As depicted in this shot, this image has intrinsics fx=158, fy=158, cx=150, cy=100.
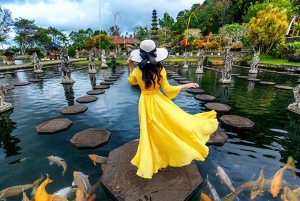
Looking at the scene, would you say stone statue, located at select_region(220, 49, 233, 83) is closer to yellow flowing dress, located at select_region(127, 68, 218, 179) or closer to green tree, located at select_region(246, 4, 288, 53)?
yellow flowing dress, located at select_region(127, 68, 218, 179)

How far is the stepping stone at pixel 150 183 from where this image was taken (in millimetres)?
2533

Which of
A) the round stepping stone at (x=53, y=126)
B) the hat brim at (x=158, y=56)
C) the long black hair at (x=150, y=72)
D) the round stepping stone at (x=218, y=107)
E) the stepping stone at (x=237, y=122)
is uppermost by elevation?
the hat brim at (x=158, y=56)

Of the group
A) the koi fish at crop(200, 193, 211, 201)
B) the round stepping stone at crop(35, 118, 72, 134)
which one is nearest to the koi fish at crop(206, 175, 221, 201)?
the koi fish at crop(200, 193, 211, 201)

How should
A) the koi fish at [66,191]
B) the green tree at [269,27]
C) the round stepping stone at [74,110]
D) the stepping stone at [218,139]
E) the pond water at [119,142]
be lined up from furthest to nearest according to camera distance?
the green tree at [269,27] < the round stepping stone at [74,110] < the stepping stone at [218,139] < the pond water at [119,142] < the koi fish at [66,191]

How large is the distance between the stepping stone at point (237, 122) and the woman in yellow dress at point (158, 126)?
2898 mm

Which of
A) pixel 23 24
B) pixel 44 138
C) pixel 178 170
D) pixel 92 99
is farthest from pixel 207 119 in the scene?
pixel 23 24

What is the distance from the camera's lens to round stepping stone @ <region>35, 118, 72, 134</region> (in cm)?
487

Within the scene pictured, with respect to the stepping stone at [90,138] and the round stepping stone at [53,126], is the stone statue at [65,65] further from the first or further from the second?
the stepping stone at [90,138]

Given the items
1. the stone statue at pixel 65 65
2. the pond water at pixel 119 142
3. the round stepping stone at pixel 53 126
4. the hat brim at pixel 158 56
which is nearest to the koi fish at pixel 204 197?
the pond water at pixel 119 142

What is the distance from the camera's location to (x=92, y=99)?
8.01 m

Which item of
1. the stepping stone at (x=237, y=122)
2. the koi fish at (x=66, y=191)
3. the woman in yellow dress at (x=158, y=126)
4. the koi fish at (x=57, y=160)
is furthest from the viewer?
the stepping stone at (x=237, y=122)

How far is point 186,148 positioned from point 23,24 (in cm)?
6534

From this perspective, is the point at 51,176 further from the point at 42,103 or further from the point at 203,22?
the point at 203,22

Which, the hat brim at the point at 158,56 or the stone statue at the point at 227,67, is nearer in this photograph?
the hat brim at the point at 158,56
